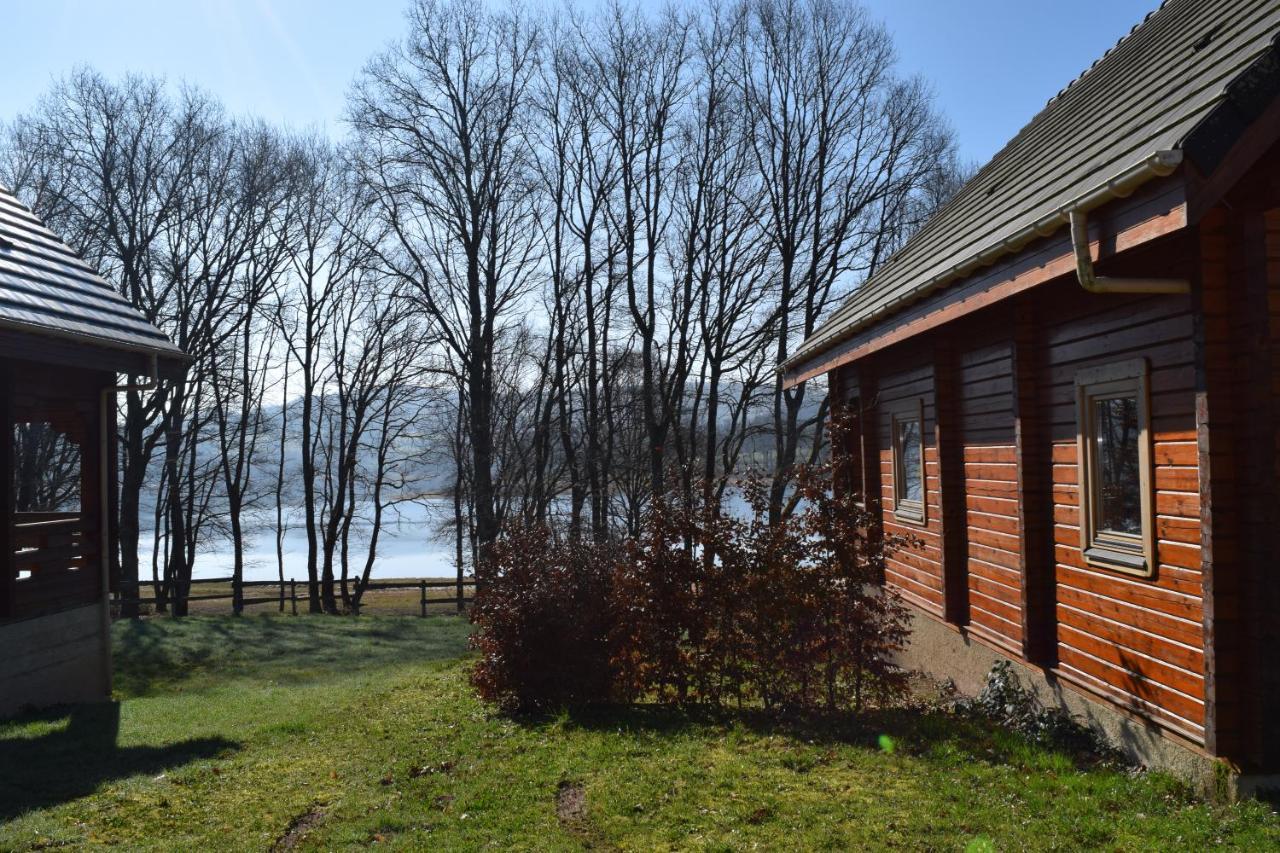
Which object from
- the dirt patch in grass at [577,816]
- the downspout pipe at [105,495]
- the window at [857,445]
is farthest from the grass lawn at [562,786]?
the window at [857,445]

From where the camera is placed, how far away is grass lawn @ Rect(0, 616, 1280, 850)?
5.30 metres

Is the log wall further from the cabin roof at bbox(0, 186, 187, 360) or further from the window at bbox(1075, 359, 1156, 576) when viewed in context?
the cabin roof at bbox(0, 186, 187, 360)

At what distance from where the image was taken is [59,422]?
11.2 metres

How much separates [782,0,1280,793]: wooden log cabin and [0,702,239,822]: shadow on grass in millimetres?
7196

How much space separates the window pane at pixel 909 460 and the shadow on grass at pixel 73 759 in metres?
7.79

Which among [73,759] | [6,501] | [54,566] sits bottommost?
[73,759]

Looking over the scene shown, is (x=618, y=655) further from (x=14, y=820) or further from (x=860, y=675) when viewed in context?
(x=14, y=820)

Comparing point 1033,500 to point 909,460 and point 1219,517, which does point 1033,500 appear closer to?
point 1219,517

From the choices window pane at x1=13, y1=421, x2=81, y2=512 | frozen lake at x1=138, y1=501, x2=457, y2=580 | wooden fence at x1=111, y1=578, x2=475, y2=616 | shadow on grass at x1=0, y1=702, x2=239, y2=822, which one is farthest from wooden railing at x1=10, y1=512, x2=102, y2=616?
frozen lake at x1=138, y1=501, x2=457, y2=580

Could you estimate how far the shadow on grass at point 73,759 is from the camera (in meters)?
6.64

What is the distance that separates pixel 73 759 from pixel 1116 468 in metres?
8.57

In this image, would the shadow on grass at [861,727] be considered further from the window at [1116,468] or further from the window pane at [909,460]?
the window pane at [909,460]

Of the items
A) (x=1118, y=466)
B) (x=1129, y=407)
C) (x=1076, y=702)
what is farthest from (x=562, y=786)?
(x=1129, y=407)

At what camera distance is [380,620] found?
23.5m
